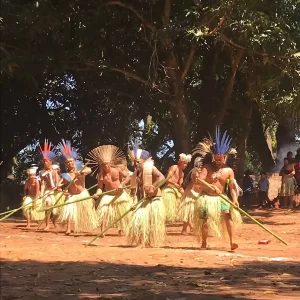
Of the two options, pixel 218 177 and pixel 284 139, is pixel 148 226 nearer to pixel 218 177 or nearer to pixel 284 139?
pixel 218 177

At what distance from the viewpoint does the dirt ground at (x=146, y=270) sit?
19.3 ft

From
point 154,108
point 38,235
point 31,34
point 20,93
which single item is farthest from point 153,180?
point 20,93

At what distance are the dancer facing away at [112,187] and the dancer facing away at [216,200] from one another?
152cm

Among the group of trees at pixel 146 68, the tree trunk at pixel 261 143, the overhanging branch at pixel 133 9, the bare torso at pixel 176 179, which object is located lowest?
the bare torso at pixel 176 179

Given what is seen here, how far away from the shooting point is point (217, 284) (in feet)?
20.6

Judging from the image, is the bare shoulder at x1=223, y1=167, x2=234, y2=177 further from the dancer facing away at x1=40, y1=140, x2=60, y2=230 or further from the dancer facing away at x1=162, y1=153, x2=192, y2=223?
the dancer facing away at x1=40, y1=140, x2=60, y2=230

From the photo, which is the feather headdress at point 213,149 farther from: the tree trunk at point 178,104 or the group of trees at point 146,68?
the tree trunk at point 178,104

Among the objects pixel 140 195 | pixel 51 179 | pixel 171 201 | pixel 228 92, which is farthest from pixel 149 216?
pixel 228 92

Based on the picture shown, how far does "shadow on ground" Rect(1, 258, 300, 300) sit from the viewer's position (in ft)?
18.9

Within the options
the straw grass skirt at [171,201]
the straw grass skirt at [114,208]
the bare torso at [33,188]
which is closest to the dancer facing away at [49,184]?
the bare torso at [33,188]

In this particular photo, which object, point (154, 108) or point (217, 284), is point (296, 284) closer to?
point (217, 284)

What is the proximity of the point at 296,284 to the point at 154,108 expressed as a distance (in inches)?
562

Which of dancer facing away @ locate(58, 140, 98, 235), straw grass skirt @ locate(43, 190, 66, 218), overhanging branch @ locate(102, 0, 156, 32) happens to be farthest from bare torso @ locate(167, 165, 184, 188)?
overhanging branch @ locate(102, 0, 156, 32)

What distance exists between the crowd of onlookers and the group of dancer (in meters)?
4.97
